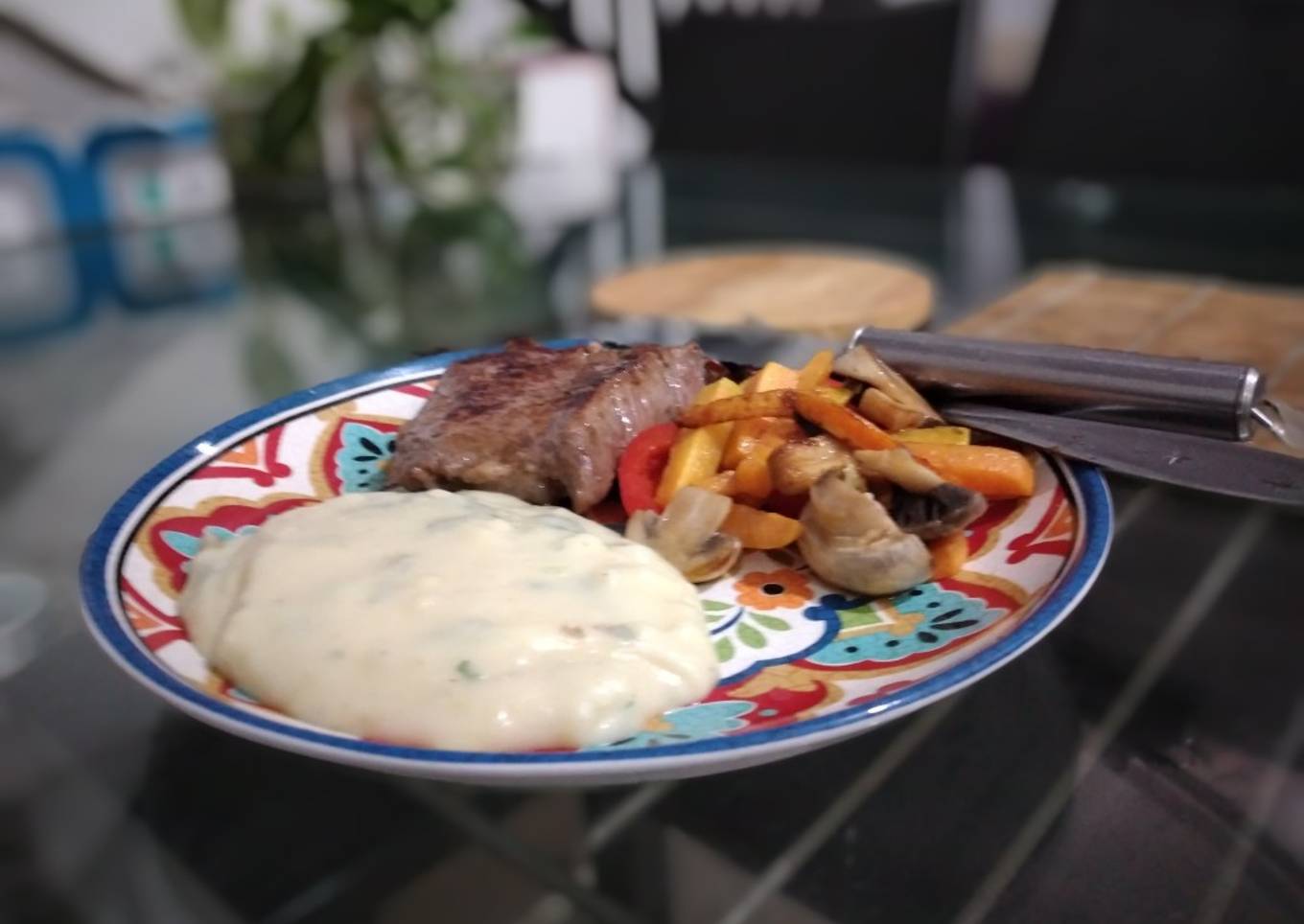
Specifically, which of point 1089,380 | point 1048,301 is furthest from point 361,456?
point 1048,301

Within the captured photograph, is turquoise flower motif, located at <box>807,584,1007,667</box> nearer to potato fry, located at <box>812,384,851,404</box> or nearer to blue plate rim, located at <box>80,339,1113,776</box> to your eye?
blue plate rim, located at <box>80,339,1113,776</box>

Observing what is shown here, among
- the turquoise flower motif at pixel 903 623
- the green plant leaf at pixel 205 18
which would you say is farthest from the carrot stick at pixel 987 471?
the green plant leaf at pixel 205 18

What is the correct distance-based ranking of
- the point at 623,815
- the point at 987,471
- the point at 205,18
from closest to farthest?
the point at 623,815 < the point at 987,471 < the point at 205,18

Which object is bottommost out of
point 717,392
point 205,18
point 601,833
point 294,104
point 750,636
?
point 601,833

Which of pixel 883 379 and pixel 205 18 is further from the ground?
pixel 205 18

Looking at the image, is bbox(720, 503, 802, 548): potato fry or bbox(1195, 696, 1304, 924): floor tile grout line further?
bbox(720, 503, 802, 548): potato fry

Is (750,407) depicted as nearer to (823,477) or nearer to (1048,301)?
(823,477)

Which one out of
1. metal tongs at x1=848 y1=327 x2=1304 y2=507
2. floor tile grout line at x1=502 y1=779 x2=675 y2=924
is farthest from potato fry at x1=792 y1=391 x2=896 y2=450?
floor tile grout line at x1=502 y1=779 x2=675 y2=924
